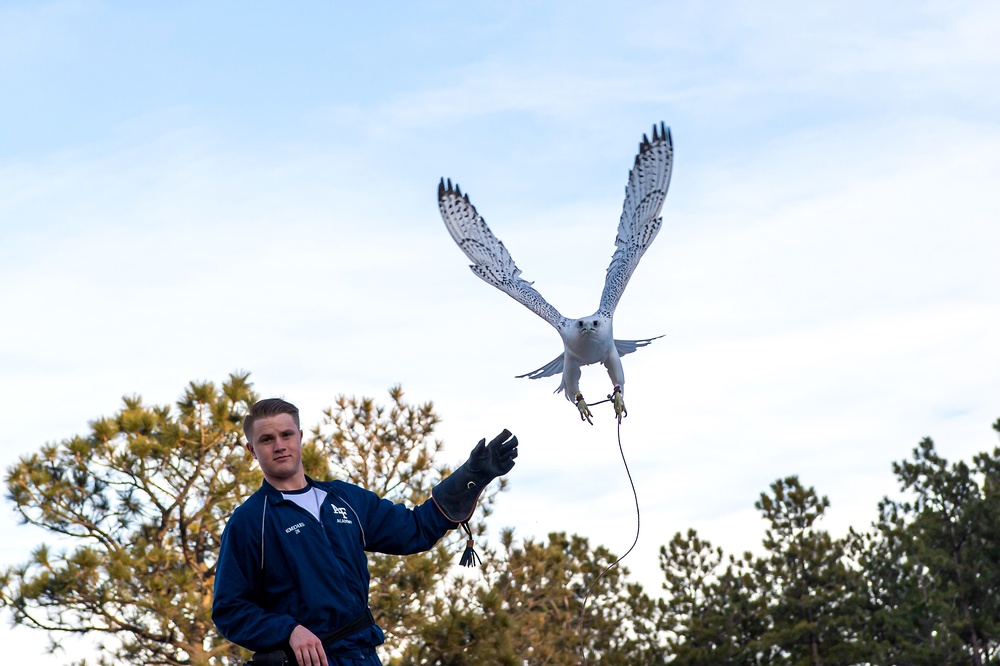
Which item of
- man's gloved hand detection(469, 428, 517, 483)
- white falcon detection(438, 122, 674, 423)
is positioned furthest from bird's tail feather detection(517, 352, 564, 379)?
man's gloved hand detection(469, 428, 517, 483)

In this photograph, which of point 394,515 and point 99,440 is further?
point 99,440

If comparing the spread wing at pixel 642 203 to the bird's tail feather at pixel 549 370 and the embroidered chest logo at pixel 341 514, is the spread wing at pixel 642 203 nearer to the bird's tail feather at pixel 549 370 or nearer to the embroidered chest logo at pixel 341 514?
the bird's tail feather at pixel 549 370

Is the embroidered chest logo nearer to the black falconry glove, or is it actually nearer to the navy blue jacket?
the navy blue jacket

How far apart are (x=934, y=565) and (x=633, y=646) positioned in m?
7.16

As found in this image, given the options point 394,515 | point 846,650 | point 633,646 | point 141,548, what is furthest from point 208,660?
point 846,650

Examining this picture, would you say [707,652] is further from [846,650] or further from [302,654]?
[302,654]

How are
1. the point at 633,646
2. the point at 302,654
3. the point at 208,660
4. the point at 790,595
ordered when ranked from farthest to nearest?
the point at 790,595, the point at 633,646, the point at 208,660, the point at 302,654

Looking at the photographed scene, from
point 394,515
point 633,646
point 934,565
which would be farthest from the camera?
point 633,646

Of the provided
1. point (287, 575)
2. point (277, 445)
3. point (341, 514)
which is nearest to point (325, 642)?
point (287, 575)

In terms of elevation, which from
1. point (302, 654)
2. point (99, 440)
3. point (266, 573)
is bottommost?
point (302, 654)

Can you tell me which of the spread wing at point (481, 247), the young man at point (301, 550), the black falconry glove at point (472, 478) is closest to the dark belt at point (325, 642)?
the young man at point (301, 550)

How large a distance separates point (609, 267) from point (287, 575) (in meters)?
3.76

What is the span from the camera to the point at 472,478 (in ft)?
14.4

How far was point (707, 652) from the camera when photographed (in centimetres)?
2936
